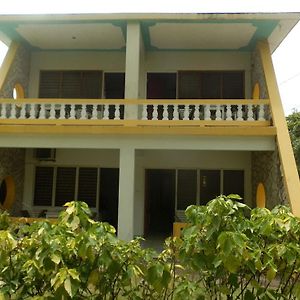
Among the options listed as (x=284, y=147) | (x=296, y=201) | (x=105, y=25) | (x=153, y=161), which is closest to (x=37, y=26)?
(x=105, y=25)

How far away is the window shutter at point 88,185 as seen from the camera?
33.8ft

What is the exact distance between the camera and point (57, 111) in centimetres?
877

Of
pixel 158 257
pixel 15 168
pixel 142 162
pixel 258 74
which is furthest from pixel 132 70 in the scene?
pixel 158 257

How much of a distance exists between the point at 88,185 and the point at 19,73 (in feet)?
12.0

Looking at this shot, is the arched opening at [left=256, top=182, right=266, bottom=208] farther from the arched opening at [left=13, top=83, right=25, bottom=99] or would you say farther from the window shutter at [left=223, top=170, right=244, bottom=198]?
the arched opening at [left=13, top=83, right=25, bottom=99]

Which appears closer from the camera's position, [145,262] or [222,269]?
[222,269]

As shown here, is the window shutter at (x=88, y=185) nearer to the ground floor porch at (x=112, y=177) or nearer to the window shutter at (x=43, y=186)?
the ground floor porch at (x=112, y=177)

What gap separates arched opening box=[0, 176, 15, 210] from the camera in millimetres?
9633

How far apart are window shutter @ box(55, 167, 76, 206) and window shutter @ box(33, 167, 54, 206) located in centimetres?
20

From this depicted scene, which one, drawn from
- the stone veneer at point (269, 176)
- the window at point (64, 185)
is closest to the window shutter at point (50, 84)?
the window at point (64, 185)

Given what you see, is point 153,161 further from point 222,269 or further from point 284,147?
point 222,269

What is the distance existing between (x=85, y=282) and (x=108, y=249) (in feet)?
0.99

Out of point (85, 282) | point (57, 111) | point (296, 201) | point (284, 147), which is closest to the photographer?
point (85, 282)

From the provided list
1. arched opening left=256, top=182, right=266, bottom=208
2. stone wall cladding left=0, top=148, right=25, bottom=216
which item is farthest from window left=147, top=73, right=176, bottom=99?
stone wall cladding left=0, top=148, right=25, bottom=216
